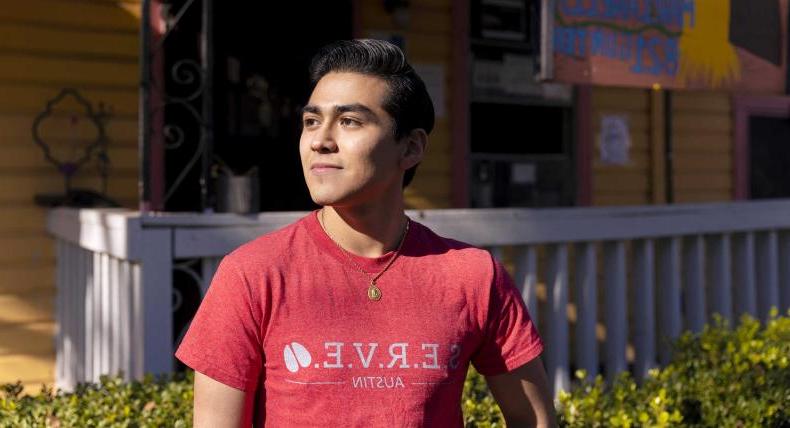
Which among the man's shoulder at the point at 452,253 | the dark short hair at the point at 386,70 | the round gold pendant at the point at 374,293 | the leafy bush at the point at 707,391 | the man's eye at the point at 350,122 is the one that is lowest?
the leafy bush at the point at 707,391

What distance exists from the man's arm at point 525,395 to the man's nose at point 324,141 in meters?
0.65

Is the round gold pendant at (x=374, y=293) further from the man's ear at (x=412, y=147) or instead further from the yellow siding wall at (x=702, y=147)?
the yellow siding wall at (x=702, y=147)

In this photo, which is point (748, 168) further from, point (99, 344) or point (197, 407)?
point (197, 407)

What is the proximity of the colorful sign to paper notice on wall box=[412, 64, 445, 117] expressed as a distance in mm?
2239

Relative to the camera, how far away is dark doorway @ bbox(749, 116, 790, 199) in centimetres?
973

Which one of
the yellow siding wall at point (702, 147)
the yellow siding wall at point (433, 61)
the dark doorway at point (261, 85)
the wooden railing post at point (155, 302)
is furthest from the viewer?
the yellow siding wall at point (702, 147)

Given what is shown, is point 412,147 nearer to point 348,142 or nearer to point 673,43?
point 348,142

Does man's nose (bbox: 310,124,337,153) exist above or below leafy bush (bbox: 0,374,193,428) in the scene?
above

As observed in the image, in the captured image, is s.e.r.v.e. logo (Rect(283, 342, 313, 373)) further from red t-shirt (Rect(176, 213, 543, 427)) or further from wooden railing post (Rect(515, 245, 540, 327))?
wooden railing post (Rect(515, 245, 540, 327))

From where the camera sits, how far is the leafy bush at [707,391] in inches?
134

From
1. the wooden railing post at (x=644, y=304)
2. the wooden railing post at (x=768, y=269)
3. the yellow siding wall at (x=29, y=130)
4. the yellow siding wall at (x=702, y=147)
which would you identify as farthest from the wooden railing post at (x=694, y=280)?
the yellow siding wall at (x=29, y=130)

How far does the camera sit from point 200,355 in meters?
1.87

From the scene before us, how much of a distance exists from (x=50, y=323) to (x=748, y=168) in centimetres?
691

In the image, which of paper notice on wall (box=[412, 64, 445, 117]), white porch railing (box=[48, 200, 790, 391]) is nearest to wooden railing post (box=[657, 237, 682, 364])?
white porch railing (box=[48, 200, 790, 391])
